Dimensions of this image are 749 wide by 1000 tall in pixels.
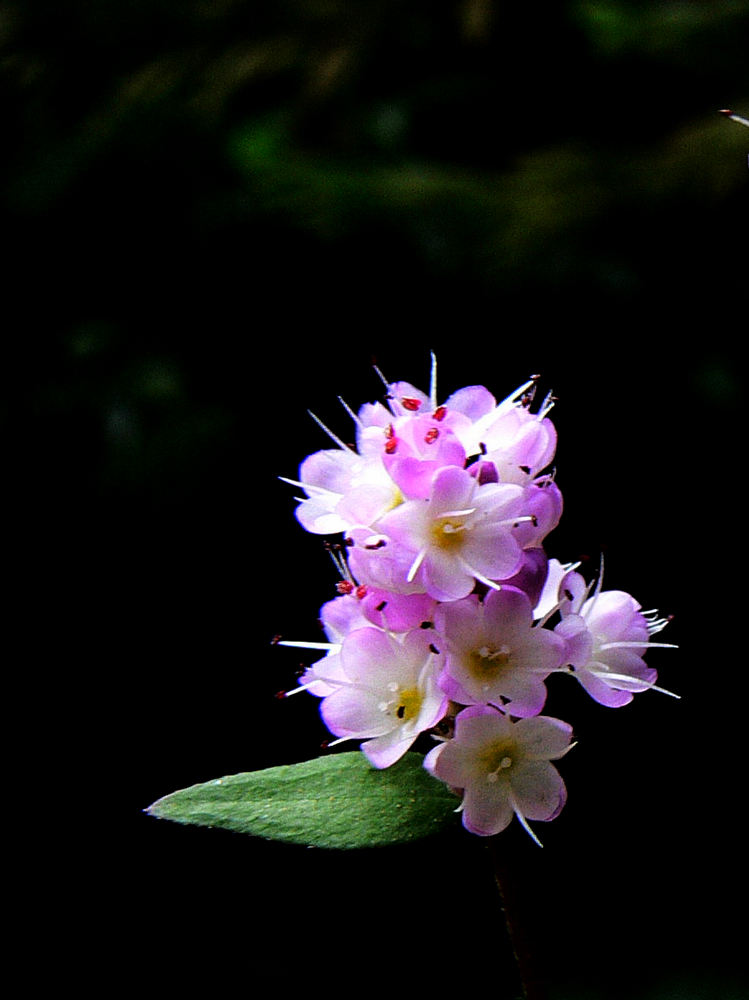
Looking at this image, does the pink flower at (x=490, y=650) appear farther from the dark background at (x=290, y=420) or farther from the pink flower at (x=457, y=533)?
the dark background at (x=290, y=420)

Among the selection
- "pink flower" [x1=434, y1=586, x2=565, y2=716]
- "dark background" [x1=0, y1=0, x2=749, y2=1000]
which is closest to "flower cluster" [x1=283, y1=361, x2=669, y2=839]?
"pink flower" [x1=434, y1=586, x2=565, y2=716]

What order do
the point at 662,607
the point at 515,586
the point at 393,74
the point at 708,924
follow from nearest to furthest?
the point at 515,586 < the point at 708,924 < the point at 662,607 < the point at 393,74

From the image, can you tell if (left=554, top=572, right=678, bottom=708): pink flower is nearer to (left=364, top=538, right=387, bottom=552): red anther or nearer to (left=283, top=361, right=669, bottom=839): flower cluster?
(left=283, top=361, right=669, bottom=839): flower cluster

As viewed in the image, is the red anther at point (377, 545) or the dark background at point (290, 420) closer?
the red anther at point (377, 545)

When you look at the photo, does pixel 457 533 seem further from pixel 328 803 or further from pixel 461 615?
pixel 328 803

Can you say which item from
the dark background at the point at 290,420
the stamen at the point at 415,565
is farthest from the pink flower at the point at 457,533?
the dark background at the point at 290,420

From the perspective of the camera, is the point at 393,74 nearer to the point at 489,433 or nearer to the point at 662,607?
the point at 662,607

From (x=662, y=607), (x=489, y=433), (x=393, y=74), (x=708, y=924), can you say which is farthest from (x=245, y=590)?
(x=489, y=433)
